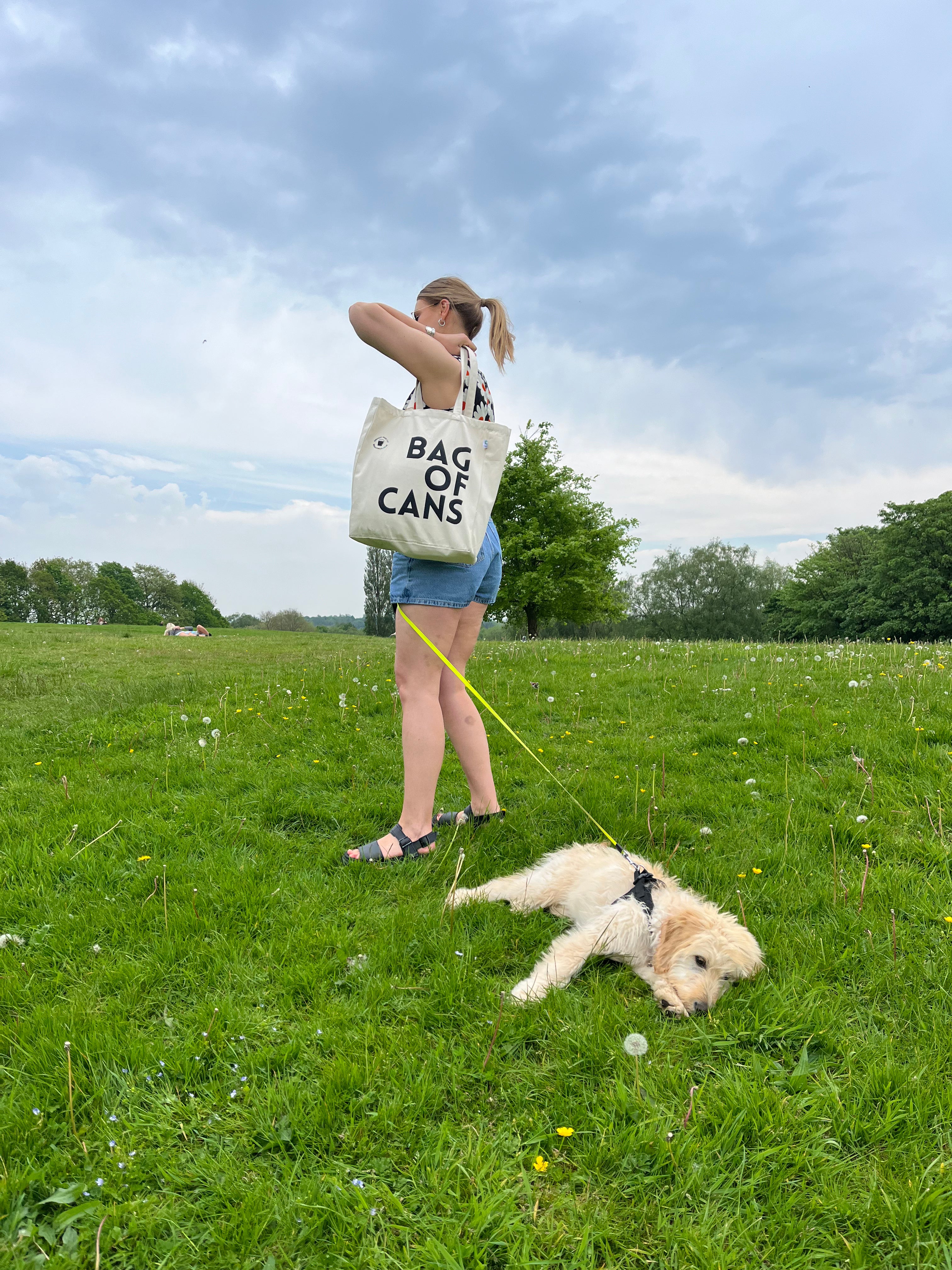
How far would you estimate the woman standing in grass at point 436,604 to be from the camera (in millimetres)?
3355

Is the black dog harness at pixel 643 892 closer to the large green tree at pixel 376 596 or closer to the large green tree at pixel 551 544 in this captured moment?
the large green tree at pixel 551 544

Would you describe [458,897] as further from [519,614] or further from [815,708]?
[519,614]

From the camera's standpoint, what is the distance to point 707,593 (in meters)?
74.0

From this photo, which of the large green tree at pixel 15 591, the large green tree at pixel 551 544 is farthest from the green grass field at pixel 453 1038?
the large green tree at pixel 15 591

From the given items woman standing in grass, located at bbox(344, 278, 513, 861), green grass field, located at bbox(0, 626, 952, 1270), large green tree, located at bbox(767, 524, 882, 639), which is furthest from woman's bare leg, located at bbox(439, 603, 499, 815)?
large green tree, located at bbox(767, 524, 882, 639)

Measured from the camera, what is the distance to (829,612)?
50625 mm

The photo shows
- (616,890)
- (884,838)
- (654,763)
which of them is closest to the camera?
(616,890)

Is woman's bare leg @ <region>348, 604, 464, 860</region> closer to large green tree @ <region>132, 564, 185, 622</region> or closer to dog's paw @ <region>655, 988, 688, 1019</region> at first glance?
dog's paw @ <region>655, 988, 688, 1019</region>

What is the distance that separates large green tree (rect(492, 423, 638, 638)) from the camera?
1276 inches

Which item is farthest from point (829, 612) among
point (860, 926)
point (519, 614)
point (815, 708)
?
point (860, 926)

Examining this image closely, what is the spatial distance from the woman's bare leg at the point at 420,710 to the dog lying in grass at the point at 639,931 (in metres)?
0.60

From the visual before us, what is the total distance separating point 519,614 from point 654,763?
32.0 m

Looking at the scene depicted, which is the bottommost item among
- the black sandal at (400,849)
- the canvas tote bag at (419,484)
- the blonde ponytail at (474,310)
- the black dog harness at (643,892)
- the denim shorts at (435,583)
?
the black sandal at (400,849)

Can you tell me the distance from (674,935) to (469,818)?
5.84 ft
